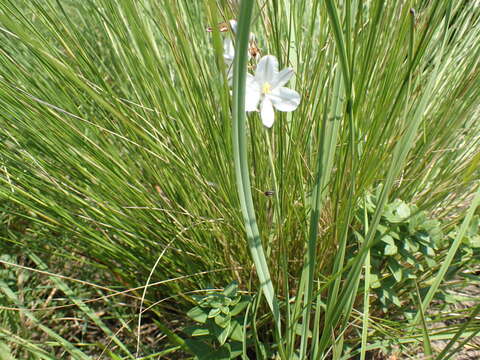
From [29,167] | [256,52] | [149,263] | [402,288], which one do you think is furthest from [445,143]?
[29,167]

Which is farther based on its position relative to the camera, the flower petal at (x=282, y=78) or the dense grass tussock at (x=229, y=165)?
the dense grass tussock at (x=229, y=165)

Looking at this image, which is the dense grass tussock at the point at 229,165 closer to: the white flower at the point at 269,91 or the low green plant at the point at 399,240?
the low green plant at the point at 399,240

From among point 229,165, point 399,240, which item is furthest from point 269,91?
point 399,240

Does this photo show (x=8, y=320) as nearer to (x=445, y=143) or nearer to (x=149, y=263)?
(x=149, y=263)

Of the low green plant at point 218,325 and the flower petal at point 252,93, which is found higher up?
the flower petal at point 252,93

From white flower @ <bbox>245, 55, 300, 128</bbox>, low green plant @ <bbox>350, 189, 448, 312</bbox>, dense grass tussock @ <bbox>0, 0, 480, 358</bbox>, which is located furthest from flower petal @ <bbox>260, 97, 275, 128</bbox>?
low green plant @ <bbox>350, 189, 448, 312</bbox>

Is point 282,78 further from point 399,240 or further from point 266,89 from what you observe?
point 399,240

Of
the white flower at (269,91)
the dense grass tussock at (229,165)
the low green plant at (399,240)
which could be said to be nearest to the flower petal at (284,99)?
the white flower at (269,91)

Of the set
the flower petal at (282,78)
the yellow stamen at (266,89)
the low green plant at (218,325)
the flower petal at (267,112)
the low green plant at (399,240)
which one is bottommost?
the low green plant at (218,325)
